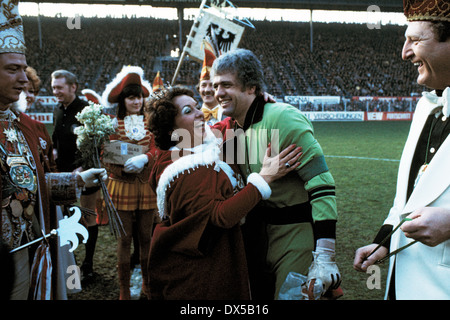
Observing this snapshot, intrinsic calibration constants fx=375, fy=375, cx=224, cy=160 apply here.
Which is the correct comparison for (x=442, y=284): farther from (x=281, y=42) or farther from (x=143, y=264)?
(x=281, y=42)

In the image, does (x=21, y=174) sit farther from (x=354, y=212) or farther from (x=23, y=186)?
Answer: (x=354, y=212)

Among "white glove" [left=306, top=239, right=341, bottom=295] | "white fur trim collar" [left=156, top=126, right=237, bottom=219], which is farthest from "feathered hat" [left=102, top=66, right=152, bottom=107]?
"white glove" [left=306, top=239, right=341, bottom=295]

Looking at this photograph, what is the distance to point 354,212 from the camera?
6.01 m

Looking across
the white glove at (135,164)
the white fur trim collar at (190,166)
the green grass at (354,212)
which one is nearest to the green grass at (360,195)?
the green grass at (354,212)

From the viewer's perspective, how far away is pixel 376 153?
11.3 metres

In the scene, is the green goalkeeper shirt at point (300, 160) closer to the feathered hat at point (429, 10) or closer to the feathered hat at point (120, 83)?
the feathered hat at point (429, 10)

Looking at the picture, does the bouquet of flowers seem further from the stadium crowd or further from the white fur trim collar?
the stadium crowd

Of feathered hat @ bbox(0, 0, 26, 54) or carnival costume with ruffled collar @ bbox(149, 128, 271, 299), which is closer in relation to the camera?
carnival costume with ruffled collar @ bbox(149, 128, 271, 299)

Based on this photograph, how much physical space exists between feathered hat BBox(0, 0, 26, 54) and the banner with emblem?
3074mm

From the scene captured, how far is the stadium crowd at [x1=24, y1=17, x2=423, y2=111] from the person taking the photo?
2830cm

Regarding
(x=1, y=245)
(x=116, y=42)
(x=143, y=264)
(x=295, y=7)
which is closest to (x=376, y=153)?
(x=143, y=264)

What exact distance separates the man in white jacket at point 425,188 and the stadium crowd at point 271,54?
2460cm

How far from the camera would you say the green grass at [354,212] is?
376 cm
